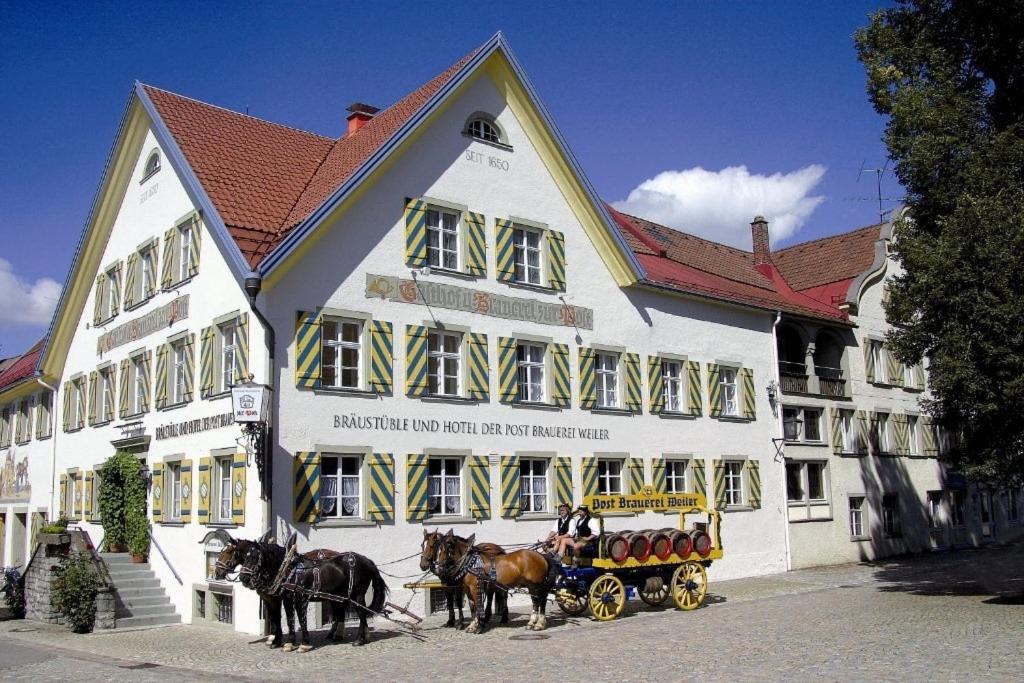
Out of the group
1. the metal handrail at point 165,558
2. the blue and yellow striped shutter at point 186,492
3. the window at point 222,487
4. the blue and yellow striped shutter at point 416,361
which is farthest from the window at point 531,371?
the metal handrail at point 165,558

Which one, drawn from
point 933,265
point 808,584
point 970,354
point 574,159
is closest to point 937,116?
point 933,265

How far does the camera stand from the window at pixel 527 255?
22234 mm

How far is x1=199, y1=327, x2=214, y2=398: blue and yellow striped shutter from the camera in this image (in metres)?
19.2

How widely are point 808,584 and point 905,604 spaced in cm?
483

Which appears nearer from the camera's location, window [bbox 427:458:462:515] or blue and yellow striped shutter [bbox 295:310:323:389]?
blue and yellow striped shutter [bbox 295:310:323:389]

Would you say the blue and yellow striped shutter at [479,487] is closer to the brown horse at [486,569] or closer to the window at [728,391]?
the brown horse at [486,569]

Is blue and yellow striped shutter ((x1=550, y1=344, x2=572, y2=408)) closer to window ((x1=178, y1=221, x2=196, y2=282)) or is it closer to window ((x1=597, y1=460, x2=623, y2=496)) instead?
window ((x1=597, y1=460, x2=623, y2=496))

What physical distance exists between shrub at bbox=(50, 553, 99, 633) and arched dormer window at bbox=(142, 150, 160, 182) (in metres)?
8.79

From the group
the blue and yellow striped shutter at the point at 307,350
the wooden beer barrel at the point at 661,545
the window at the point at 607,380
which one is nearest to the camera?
the wooden beer barrel at the point at 661,545

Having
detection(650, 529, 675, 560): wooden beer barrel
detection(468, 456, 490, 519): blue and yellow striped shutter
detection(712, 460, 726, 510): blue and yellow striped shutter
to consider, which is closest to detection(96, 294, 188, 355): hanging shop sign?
detection(468, 456, 490, 519): blue and yellow striped shutter

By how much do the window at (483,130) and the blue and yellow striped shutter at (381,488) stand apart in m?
7.50

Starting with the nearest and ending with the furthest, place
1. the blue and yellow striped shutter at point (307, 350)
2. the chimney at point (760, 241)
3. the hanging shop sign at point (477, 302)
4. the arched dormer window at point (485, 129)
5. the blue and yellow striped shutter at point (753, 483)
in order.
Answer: the blue and yellow striped shutter at point (307, 350) < the hanging shop sign at point (477, 302) < the arched dormer window at point (485, 129) < the blue and yellow striped shutter at point (753, 483) < the chimney at point (760, 241)

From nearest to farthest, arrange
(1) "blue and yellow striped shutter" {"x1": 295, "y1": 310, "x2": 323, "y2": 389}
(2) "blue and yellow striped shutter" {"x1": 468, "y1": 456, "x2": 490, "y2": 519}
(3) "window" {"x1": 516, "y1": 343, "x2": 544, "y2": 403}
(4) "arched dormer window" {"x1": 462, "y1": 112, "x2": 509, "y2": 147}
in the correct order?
(1) "blue and yellow striped shutter" {"x1": 295, "y1": 310, "x2": 323, "y2": 389}, (2) "blue and yellow striped shutter" {"x1": 468, "y1": 456, "x2": 490, "y2": 519}, (3) "window" {"x1": 516, "y1": 343, "x2": 544, "y2": 403}, (4) "arched dormer window" {"x1": 462, "y1": 112, "x2": 509, "y2": 147}

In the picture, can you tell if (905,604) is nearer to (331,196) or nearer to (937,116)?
(937,116)
